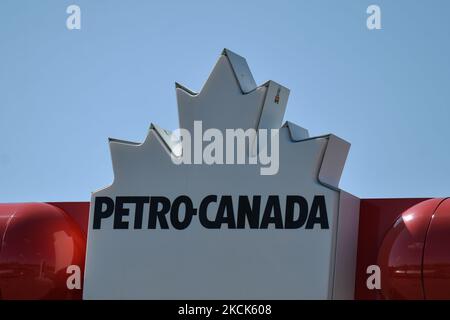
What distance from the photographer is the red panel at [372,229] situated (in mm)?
20453

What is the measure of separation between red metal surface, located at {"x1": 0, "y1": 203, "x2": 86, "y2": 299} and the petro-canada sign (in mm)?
654

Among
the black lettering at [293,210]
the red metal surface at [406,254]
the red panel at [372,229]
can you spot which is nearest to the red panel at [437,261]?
the red metal surface at [406,254]

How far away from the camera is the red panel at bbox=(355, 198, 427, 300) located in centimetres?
2045

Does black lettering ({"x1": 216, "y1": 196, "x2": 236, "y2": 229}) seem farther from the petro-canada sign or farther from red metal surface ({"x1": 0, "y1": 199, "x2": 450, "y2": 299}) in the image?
red metal surface ({"x1": 0, "y1": 199, "x2": 450, "y2": 299})

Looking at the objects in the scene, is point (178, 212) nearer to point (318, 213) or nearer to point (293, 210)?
point (293, 210)

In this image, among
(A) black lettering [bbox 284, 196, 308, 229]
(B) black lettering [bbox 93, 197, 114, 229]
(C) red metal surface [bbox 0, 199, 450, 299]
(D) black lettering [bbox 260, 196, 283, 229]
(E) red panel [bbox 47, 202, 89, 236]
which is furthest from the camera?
(E) red panel [bbox 47, 202, 89, 236]

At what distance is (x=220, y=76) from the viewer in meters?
21.4

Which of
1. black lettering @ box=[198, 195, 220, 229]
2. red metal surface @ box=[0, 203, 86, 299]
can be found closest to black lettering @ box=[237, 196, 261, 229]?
black lettering @ box=[198, 195, 220, 229]

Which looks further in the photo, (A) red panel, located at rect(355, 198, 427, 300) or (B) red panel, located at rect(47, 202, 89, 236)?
(B) red panel, located at rect(47, 202, 89, 236)

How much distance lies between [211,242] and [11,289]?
4800 mm

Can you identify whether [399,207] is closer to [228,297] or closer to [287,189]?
[287,189]

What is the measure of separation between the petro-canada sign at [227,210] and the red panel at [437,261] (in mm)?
2136

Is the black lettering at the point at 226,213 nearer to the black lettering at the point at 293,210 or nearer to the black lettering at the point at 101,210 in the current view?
the black lettering at the point at 293,210
